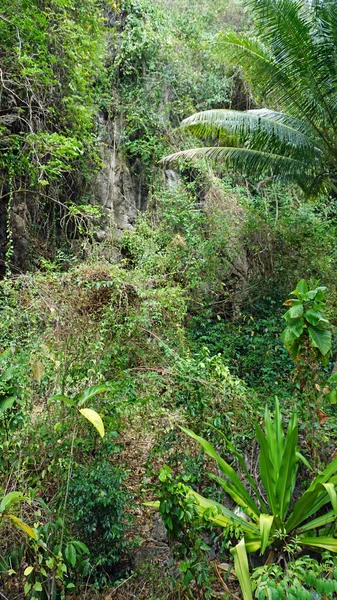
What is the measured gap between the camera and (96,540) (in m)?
3.29

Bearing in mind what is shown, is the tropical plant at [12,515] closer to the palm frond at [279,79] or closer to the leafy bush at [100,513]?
the leafy bush at [100,513]

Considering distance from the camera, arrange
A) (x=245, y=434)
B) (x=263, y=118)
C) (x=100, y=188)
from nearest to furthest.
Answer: (x=245, y=434)
(x=263, y=118)
(x=100, y=188)

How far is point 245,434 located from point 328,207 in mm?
5911

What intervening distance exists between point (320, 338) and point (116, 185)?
576 centimetres

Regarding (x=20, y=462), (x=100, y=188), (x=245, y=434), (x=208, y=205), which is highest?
(x=100, y=188)

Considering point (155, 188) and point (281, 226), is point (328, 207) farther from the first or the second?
point (155, 188)

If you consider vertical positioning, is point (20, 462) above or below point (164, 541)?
above

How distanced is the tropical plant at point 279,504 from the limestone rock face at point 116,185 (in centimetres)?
534

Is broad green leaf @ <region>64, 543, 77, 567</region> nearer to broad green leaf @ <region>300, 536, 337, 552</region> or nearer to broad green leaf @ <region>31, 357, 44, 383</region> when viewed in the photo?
broad green leaf @ <region>31, 357, 44, 383</region>

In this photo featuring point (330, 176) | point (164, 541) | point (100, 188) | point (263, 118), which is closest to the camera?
point (164, 541)

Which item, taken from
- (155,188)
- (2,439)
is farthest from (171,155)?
(2,439)

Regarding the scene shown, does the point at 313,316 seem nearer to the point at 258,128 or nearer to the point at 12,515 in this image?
the point at 12,515

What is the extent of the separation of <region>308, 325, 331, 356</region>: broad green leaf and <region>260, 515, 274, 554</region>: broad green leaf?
148 cm

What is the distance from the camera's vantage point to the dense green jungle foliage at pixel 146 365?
2982 mm
